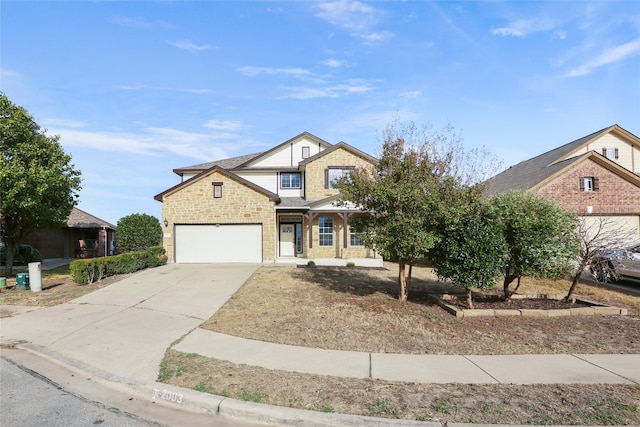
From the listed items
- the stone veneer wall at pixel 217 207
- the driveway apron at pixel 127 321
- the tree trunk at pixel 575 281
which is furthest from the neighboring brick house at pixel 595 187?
the driveway apron at pixel 127 321

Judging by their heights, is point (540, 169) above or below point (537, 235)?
above

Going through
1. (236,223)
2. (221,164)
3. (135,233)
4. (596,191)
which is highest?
(221,164)

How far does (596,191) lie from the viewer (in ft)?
66.2

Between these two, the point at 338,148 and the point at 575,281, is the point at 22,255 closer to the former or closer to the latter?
the point at 338,148

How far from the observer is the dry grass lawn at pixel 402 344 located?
4.37 meters

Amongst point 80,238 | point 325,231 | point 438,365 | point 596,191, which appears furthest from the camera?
point 80,238

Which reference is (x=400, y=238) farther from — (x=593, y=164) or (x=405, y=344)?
(x=593, y=164)

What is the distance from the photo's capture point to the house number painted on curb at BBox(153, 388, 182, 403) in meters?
4.81

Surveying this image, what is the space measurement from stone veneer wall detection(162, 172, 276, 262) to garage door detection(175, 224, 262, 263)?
0.36m

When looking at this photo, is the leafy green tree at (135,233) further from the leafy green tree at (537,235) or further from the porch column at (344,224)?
the leafy green tree at (537,235)

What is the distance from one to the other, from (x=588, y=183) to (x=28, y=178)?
2619cm

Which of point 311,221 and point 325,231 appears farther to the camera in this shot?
point 325,231

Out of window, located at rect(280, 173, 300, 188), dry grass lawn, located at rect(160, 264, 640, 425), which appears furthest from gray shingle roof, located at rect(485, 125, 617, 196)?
window, located at rect(280, 173, 300, 188)

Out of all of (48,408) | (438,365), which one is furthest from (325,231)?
(48,408)
